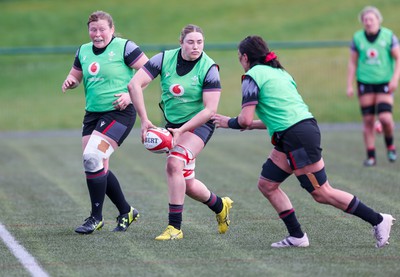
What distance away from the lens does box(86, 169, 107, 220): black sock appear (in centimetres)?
934

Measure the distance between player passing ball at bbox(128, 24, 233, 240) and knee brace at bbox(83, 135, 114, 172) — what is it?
0.63m

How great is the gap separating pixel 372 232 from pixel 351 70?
20.0ft

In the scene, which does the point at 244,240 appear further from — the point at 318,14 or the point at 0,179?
the point at 318,14

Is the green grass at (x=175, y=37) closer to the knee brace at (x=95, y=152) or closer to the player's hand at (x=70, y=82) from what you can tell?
the player's hand at (x=70, y=82)

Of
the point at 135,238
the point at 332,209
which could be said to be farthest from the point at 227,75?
the point at 135,238

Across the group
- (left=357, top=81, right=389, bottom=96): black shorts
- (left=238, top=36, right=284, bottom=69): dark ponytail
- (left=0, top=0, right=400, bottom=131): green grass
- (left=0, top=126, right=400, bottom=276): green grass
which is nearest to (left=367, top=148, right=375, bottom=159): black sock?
(left=0, top=126, right=400, bottom=276): green grass

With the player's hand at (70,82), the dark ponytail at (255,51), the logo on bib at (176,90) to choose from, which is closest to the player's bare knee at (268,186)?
the dark ponytail at (255,51)

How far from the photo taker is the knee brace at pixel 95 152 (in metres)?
9.21

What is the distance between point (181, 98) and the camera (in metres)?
8.96

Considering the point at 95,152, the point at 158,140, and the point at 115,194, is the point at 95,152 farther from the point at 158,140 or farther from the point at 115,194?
the point at 158,140

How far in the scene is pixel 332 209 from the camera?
34.6ft

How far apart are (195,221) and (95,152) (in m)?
1.41

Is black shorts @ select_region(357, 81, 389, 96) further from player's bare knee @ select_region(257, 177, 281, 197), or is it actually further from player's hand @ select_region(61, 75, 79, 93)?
player's bare knee @ select_region(257, 177, 281, 197)

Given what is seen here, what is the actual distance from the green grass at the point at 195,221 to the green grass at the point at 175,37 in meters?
5.45
